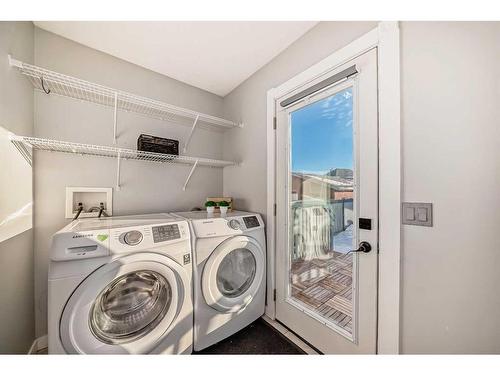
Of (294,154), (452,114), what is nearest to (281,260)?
(294,154)

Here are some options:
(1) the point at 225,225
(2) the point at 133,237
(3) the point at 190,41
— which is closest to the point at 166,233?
(2) the point at 133,237

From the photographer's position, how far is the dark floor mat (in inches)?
52.0

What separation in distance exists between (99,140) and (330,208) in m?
1.92

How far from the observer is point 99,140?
5.09 ft

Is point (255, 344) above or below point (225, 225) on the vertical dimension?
below

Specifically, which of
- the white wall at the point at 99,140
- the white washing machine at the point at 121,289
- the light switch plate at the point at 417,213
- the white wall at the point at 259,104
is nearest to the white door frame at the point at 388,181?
the light switch plate at the point at 417,213

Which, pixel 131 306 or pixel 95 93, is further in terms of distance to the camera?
pixel 95 93

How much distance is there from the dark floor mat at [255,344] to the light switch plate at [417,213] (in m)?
1.15

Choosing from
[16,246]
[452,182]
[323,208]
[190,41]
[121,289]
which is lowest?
[121,289]

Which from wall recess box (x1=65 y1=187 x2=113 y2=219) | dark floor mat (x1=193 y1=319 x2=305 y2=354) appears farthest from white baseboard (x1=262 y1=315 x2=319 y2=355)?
wall recess box (x1=65 y1=187 x2=113 y2=219)

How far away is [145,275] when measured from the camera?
1.15 meters

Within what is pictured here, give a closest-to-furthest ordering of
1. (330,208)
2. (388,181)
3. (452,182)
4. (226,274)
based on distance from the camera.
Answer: (452,182) → (388,181) → (330,208) → (226,274)

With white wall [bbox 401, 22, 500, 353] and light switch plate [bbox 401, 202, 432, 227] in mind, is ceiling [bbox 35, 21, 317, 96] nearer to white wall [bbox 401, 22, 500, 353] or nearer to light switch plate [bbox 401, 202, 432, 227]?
white wall [bbox 401, 22, 500, 353]

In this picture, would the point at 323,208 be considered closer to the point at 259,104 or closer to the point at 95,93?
the point at 259,104
